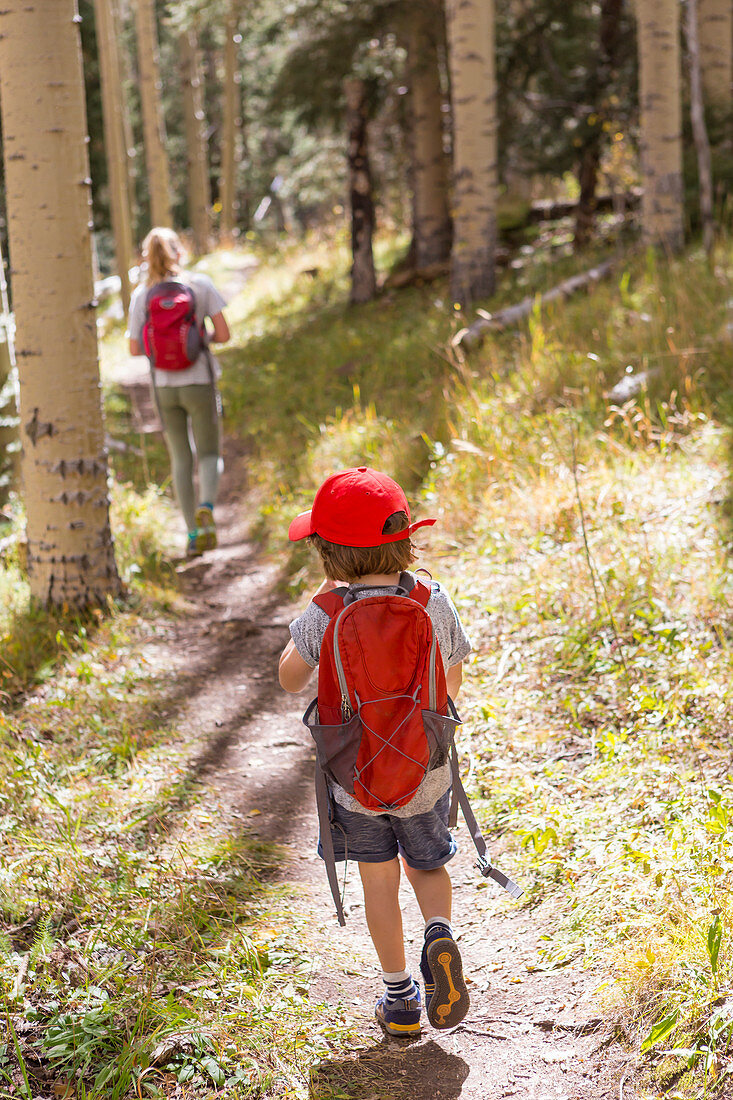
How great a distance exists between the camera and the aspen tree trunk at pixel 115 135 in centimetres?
1476

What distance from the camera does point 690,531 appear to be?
4480mm

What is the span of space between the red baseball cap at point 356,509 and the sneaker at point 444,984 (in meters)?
1.05

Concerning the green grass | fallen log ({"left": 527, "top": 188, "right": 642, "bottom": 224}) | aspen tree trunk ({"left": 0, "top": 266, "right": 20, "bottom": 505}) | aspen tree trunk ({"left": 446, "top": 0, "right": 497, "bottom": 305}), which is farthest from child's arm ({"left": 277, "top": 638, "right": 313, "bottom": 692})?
fallen log ({"left": 527, "top": 188, "right": 642, "bottom": 224})

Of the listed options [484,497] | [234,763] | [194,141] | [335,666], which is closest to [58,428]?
[234,763]

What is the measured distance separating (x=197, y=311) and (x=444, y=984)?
4444 millimetres

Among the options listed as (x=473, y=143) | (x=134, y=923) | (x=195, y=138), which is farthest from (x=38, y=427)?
(x=195, y=138)

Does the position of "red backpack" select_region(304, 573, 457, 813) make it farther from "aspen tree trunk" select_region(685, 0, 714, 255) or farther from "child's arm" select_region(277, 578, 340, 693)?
"aspen tree trunk" select_region(685, 0, 714, 255)

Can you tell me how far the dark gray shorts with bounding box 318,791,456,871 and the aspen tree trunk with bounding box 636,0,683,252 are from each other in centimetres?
699

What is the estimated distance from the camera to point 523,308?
808 cm

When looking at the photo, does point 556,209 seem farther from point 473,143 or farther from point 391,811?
point 391,811

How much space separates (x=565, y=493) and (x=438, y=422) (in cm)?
165

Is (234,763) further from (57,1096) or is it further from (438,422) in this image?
(438,422)

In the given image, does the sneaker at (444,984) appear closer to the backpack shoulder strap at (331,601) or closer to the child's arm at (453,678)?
Answer: the child's arm at (453,678)

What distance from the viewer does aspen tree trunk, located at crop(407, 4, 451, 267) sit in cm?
1171
